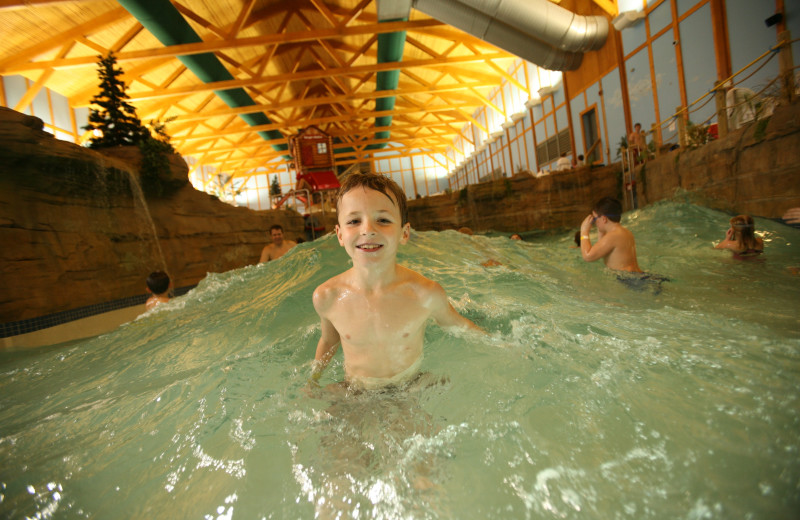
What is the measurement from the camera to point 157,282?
190 inches

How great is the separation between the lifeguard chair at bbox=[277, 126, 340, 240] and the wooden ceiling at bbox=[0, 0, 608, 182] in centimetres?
134

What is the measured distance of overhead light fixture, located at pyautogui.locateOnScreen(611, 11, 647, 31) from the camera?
954 cm

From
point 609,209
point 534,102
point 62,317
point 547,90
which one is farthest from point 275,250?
point 534,102

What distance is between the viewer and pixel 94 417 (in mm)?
2047

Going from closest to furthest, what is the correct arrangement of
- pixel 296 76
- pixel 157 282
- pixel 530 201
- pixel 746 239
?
1. pixel 746 239
2. pixel 157 282
3. pixel 530 201
4. pixel 296 76

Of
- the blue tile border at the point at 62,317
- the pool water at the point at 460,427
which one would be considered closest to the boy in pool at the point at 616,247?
the pool water at the point at 460,427

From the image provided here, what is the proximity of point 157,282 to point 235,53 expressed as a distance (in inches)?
502

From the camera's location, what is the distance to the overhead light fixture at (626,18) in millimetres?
9539

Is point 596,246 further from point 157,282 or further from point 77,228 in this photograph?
point 77,228

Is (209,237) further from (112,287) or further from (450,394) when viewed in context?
(450,394)

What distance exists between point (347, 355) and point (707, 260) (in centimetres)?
531

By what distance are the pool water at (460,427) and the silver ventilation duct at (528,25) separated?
8296mm

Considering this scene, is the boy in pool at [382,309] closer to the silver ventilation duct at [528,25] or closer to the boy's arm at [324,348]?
the boy's arm at [324,348]

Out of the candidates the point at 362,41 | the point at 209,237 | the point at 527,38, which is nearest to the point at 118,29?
the point at 209,237
